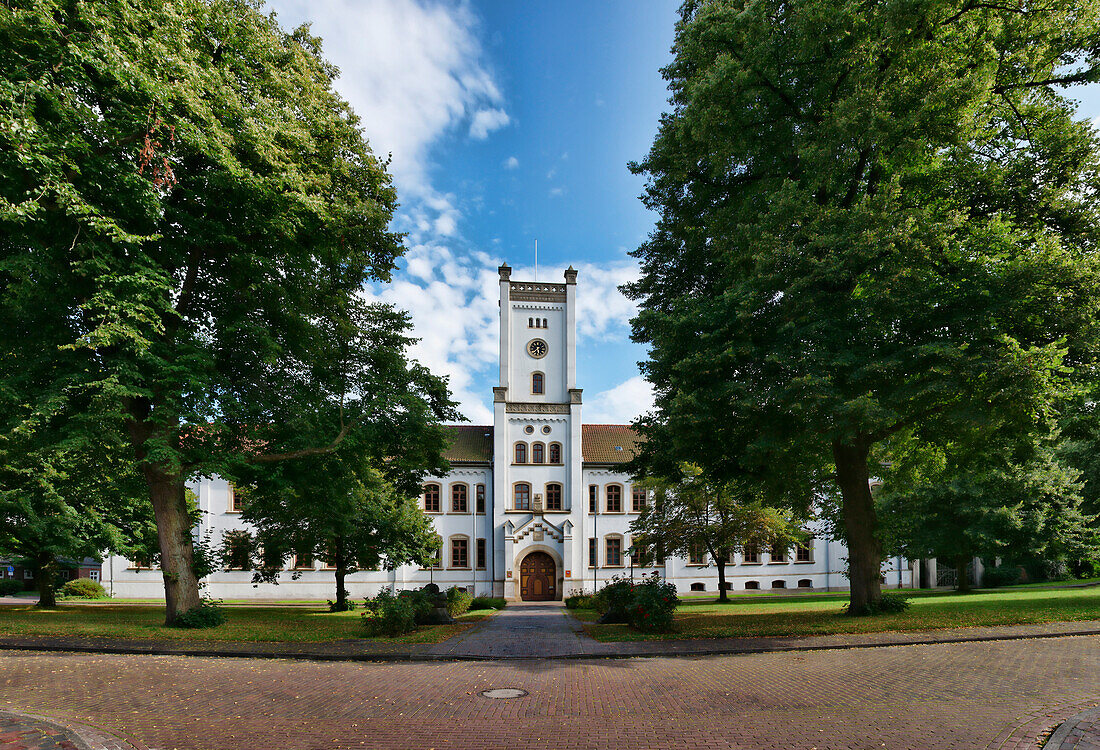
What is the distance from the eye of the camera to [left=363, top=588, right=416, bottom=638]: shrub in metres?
14.7

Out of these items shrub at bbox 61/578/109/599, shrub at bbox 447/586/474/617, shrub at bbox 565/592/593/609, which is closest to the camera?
shrub at bbox 447/586/474/617

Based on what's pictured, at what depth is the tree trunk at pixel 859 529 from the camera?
16016 millimetres

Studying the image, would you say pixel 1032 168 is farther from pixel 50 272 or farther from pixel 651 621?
pixel 50 272

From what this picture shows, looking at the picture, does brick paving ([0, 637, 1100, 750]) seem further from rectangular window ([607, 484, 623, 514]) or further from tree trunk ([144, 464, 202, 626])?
rectangular window ([607, 484, 623, 514])

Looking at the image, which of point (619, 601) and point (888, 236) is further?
point (619, 601)

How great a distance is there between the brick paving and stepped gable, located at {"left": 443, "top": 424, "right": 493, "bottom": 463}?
2990 cm

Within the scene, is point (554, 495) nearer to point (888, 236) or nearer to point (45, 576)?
point (45, 576)

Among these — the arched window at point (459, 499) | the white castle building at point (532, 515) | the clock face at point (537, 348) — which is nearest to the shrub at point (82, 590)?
the white castle building at point (532, 515)

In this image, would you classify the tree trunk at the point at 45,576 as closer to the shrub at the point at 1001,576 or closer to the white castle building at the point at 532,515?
the white castle building at the point at 532,515

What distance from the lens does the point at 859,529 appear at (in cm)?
1631

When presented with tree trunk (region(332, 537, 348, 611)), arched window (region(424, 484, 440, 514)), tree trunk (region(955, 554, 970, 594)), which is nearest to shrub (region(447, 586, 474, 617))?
tree trunk (region(332, 537, 348, 611))

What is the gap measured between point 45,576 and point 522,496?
2504 cm

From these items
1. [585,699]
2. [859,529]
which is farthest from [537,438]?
[585,699]

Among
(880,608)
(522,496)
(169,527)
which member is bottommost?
(880,608)
